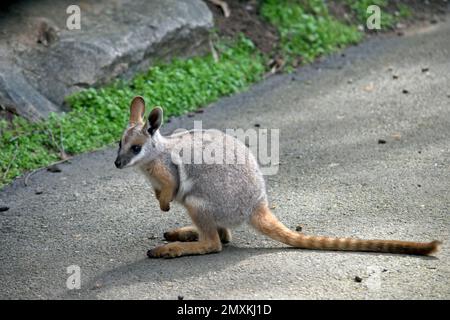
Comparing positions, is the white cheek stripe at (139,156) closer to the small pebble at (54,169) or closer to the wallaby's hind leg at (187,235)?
the wallaby's hind leg at (187,235)

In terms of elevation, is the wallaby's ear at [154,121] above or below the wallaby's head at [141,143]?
above

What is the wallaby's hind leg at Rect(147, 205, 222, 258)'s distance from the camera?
541 cm

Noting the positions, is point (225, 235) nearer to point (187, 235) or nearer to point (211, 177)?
point (187, 235)

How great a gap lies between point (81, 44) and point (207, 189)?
3.73 meters

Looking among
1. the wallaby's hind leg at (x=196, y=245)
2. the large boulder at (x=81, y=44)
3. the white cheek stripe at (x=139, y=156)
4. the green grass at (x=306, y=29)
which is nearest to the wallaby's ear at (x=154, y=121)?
the white cheek stripe at (x=139, y=156)

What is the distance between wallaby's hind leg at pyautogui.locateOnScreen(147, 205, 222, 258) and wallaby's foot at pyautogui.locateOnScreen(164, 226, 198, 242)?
0.26 metres

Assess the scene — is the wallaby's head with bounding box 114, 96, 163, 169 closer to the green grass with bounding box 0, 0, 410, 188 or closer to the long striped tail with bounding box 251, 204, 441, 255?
the long striped tail with bounding box 251, 204, 441, 255

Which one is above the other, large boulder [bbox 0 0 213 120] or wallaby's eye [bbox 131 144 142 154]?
large boulder [bbox 0 0 213 120]

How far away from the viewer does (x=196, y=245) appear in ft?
17.9

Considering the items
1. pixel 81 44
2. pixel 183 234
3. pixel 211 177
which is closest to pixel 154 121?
pixel 211 177

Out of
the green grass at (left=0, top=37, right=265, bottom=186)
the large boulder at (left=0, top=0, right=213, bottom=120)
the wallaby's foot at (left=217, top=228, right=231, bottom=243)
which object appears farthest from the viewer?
the large boulder at (left=0, top=0, right=213, bottom=120)

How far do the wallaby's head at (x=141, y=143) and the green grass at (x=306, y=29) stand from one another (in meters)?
4.68

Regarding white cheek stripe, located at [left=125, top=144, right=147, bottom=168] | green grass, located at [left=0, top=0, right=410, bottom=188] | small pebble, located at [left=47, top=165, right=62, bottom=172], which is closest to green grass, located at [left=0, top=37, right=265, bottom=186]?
green grass, located at [left=0, top=0, right=410, bottom=188]

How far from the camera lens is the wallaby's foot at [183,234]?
5.75 meters
